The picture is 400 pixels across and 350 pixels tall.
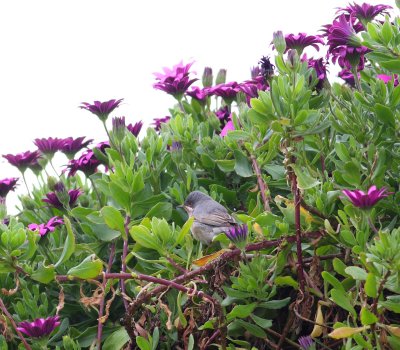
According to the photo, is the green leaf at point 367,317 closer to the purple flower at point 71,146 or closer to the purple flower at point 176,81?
the purple flower at point 176,81

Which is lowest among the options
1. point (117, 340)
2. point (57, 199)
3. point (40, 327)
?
point (117, 340)

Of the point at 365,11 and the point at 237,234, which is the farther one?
the point at 365,11

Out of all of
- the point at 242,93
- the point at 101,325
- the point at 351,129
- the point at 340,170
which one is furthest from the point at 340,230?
the point at 242,93

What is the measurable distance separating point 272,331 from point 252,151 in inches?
24.5

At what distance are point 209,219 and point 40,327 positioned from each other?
0.58 meters

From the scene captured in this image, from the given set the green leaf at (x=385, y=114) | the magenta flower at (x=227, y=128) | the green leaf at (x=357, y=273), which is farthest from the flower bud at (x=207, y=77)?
the green leaf at (x=357, y=273)

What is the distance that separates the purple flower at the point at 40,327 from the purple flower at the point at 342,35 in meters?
1.14

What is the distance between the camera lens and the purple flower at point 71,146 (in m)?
3.28

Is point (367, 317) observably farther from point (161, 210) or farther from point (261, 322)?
point (161, 210)

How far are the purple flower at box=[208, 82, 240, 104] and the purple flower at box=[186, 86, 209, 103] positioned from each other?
5 cm

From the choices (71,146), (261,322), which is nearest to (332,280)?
(261,322)

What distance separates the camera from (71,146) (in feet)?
10.8

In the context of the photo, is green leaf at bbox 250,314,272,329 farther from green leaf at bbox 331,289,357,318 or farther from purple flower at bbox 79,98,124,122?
purple flower at bbox 79,98,124,122

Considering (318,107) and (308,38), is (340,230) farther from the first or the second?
(308,38)
